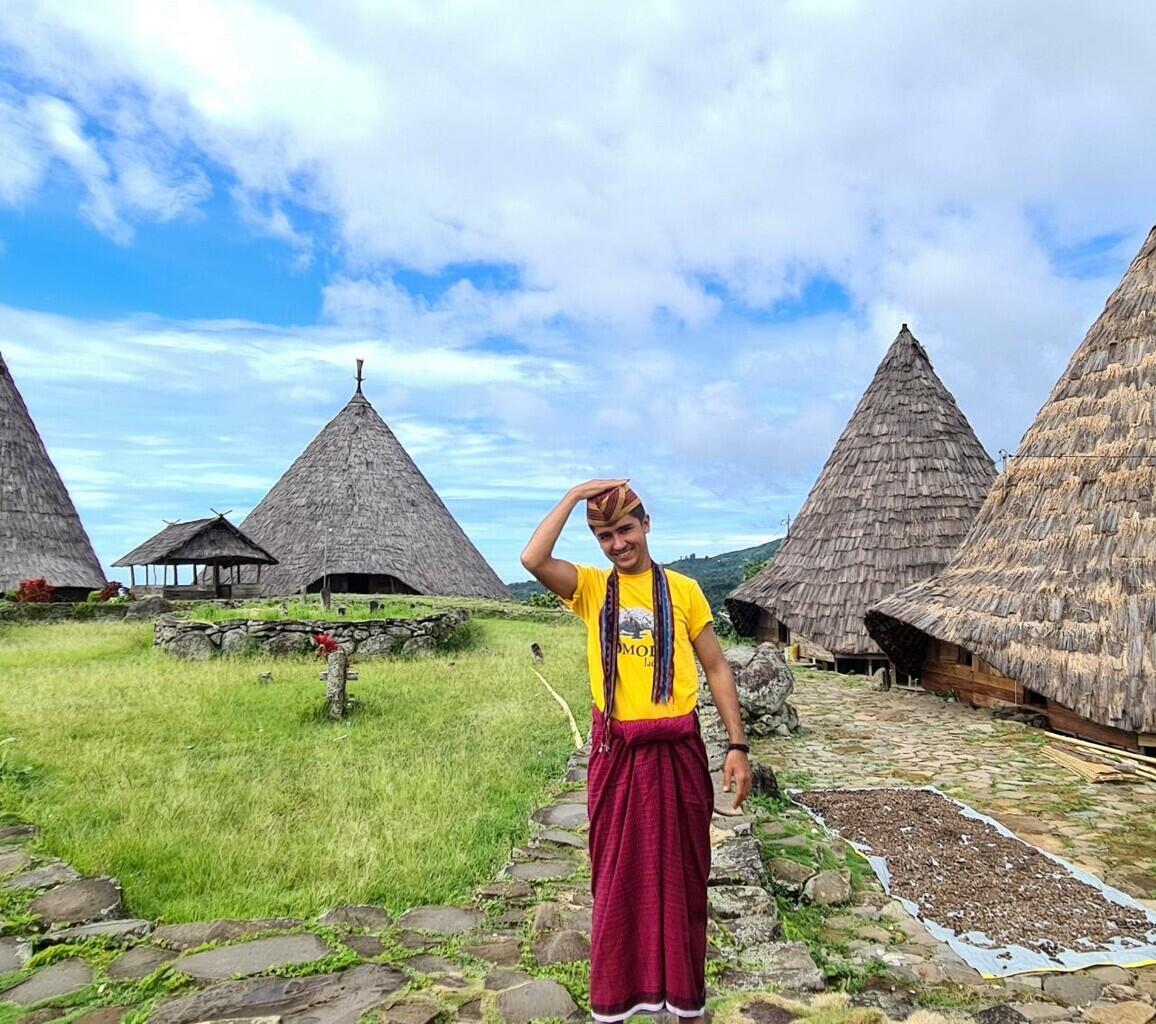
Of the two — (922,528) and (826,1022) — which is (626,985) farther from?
(922,528)

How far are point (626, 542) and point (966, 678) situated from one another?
10.5m

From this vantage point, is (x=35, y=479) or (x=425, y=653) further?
(x=35, y=479)

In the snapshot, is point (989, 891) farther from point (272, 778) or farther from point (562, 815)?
point (272, 778)

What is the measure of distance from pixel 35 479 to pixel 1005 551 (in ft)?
83.3

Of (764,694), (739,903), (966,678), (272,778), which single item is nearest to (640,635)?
(739,903)

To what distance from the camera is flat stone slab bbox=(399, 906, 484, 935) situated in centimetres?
390

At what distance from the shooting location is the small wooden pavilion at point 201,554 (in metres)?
24.4

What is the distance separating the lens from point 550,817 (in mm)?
5453

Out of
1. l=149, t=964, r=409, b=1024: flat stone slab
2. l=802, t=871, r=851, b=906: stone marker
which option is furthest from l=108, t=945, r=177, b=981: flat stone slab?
l=802, t=871, r=851, b=906: stone marker

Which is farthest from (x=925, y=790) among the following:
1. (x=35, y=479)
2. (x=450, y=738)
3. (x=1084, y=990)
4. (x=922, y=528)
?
(x=35, y=479)

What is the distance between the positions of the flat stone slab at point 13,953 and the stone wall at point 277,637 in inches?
412

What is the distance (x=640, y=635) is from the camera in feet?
10.1

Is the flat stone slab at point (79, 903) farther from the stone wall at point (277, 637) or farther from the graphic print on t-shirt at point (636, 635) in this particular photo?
the stone wall at point (277, 637)

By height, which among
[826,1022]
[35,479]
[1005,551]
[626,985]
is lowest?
[826,1022]
